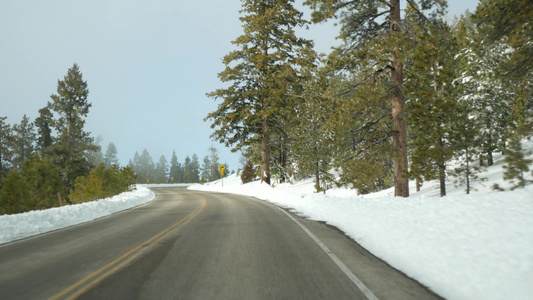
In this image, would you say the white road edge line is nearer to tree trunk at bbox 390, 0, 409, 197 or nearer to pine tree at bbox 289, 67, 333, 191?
tree trunk at bbox 390, 0, 409, 197

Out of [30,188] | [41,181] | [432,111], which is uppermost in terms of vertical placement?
[432,111]

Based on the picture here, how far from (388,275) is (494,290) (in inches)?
55.3

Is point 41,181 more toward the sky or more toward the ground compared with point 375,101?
more toward the ground

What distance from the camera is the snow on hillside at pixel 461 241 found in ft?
13.5

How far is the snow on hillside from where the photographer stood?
13.5ft

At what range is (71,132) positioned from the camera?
40.4 metres

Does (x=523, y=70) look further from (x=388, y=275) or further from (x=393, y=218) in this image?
(x=388, y=275)

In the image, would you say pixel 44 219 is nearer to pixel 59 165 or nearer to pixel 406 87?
pixel 406 87

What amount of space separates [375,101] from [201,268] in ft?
34.5

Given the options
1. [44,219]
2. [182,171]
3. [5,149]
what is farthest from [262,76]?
[182,171]

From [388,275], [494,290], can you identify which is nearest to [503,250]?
[494,290]

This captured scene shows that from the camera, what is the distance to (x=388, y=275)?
5.02m

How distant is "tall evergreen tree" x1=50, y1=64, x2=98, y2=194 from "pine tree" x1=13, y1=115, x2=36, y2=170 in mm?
23611

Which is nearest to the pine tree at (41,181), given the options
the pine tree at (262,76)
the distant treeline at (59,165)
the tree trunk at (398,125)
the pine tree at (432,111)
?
the distant treeline at (59,165)
